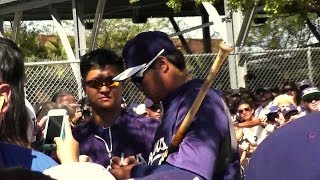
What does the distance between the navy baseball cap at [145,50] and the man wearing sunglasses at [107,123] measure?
2.39ft

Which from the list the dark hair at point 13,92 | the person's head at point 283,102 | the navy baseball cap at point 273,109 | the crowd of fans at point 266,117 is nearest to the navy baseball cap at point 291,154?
the dark hair at point 13,92

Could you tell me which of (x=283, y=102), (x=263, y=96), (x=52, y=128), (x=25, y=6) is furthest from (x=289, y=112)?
(x=25, y=6)

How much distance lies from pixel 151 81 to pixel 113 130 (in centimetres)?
94

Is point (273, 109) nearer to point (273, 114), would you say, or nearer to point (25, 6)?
point (273, 114)

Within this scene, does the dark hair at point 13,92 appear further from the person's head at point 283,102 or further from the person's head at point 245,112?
the person's head at point 245,112

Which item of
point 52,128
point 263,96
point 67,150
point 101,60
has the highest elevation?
point 101,60

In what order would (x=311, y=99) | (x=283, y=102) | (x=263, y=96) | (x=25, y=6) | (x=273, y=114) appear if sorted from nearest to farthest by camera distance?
1. (x=273, y=114)
2. (x=311, y=99)
3. (x=283, y=102)
4. (x=263, y=96)
5. (x=25, y=6)

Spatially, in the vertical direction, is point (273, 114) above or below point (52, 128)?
below

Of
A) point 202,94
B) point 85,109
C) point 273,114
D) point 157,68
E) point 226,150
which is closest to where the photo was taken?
point 202,94

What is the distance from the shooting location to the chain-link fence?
10414mm

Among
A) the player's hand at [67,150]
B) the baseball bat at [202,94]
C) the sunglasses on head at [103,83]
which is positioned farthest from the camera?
the sunglasses on head at [103,83]

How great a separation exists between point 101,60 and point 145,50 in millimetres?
913

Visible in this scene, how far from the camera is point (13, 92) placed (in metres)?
2.54

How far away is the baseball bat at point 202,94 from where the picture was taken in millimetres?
2570
